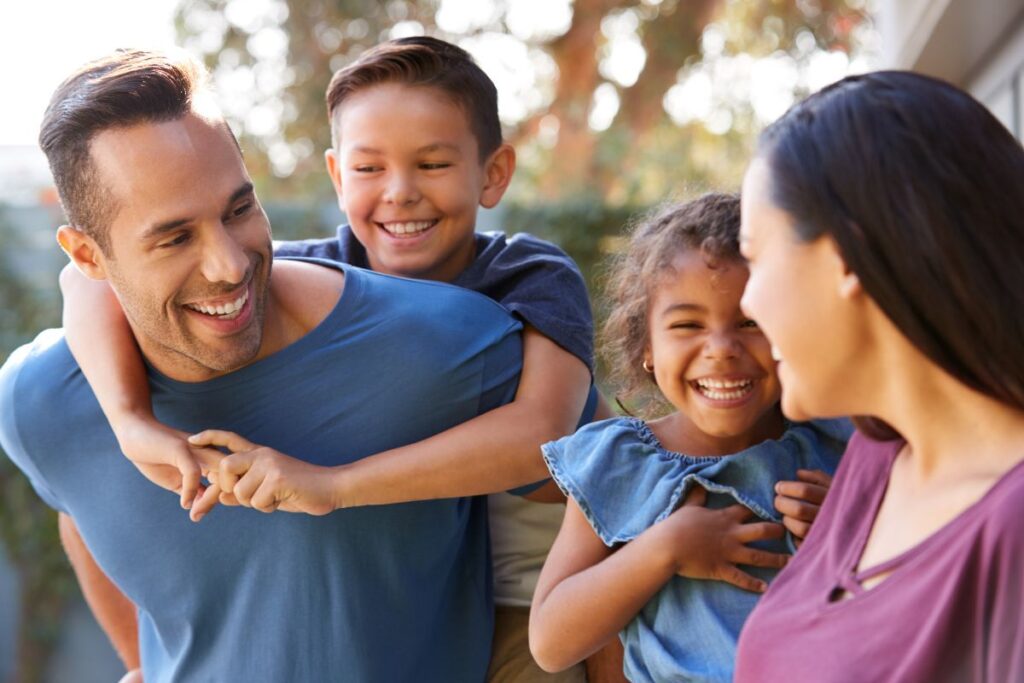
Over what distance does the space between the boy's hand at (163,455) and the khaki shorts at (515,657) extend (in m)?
0.68

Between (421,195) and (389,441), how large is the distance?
27.7 inches

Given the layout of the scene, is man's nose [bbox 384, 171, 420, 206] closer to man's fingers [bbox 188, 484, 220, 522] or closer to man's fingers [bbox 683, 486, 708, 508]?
man's fingers [bbox 188, 484, 220, 522]

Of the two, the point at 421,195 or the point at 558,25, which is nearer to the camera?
the point at 421,195

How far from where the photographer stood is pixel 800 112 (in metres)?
1.41

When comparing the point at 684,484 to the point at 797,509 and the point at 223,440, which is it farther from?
the point at 223,440

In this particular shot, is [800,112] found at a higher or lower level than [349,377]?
higher

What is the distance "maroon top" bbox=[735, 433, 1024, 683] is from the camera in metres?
1.22

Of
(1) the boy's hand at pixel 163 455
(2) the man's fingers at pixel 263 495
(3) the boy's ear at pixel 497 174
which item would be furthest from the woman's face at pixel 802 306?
(3) the boy's ear at pixel 497 174

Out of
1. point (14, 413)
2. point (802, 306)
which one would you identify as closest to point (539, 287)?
point (14, 413)

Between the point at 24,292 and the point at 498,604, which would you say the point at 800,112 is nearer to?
the point at 498,604

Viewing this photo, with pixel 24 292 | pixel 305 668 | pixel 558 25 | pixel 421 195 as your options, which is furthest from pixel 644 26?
pixel 305 668

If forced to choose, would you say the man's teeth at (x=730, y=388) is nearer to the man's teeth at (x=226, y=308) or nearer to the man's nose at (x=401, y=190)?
the man's teeth at (x=226, y=308)

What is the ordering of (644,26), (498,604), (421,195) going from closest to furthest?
(498,604)
(421,195)
(644,26)

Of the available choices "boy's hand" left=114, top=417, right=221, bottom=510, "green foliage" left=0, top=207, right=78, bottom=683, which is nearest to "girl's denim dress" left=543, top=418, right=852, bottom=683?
"boy's hand" left=114, top=417, right=221, bottom=510
